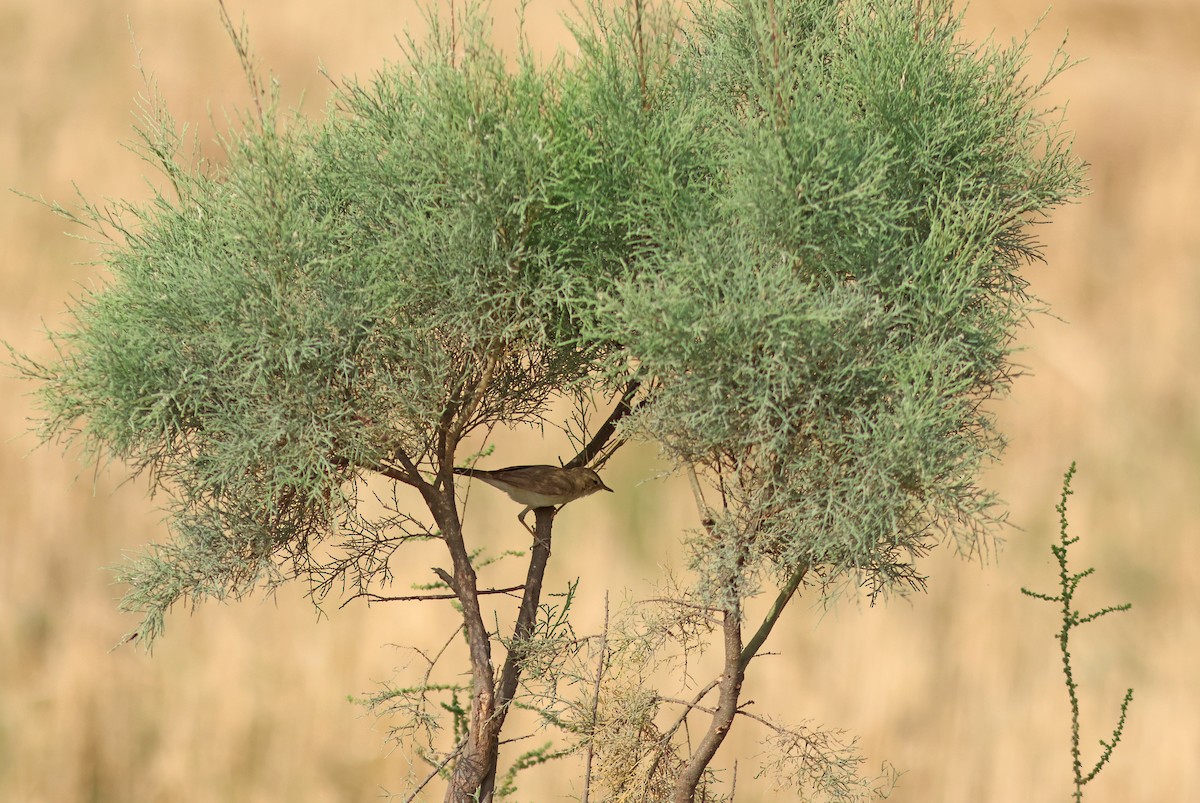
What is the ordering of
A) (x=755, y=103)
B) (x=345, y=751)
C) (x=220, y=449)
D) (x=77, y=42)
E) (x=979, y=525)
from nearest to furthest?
1. (x=979, y=525)
2. (x=220, y=449)
3. (x=755, y=103)
4. (x=345, y=751)
5. (x=77, y=42)

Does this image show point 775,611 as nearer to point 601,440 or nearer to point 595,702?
point 595,702

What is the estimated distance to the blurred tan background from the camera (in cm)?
381

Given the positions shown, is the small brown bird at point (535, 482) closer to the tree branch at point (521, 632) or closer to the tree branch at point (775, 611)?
the tree branch at point (521, 632)

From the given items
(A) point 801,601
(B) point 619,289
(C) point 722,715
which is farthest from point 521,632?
(A) point 801,601

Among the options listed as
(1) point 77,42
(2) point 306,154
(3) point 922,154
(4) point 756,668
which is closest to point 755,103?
(3) point 922,154

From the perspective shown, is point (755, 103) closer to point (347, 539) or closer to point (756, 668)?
point (347, 539)

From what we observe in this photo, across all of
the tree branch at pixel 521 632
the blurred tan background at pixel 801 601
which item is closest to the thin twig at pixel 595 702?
the tree branch at pixel 521 632

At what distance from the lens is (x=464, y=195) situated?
60.2 inches

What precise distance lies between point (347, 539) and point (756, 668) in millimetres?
2515

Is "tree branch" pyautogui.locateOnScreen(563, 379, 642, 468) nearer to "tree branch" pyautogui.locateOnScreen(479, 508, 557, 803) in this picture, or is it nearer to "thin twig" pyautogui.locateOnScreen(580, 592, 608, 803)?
"tree branch" pyautogui.locateOnScreen(479, 508, 557, 803)

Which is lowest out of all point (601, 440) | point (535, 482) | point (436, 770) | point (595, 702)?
point (436, 770)

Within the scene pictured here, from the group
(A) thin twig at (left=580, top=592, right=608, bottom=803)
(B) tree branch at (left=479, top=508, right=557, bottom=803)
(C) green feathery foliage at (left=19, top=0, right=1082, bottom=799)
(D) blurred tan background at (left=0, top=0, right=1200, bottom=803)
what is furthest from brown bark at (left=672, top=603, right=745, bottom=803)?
(D) blurred tan background at (left=0, top=0, right=1200, bottom=803)

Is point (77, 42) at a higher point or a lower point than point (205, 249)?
higher

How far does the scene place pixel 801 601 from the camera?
412cm
